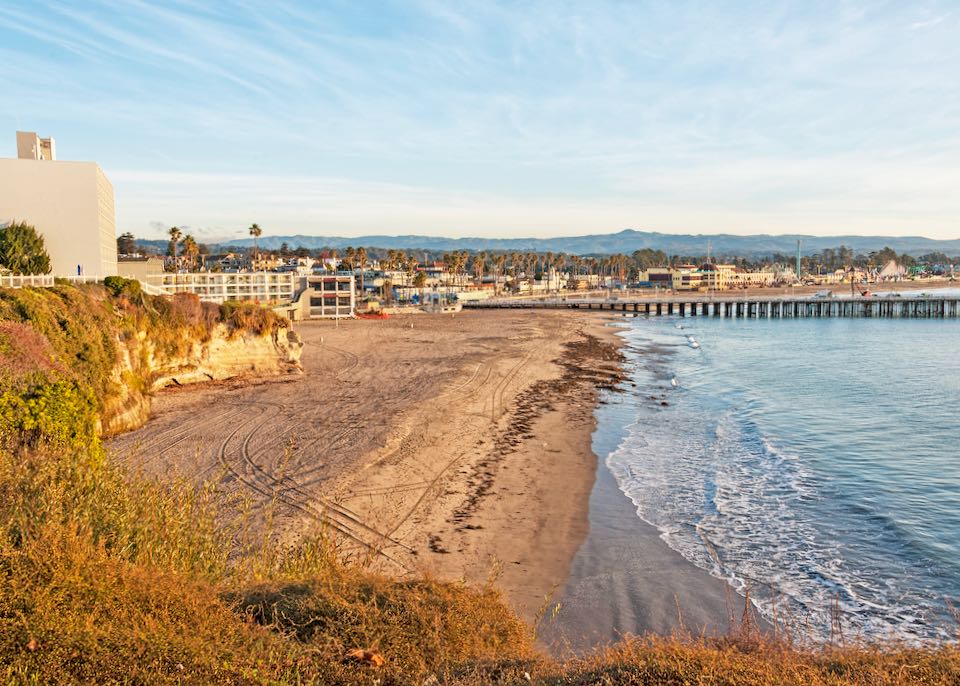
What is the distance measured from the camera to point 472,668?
5906 mm

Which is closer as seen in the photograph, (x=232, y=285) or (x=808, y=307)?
(x=232, y=285)

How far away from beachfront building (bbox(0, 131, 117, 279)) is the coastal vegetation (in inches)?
1459

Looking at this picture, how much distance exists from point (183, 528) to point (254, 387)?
894 inches

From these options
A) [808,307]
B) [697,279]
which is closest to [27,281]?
[808,307]

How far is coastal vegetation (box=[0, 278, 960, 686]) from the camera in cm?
507

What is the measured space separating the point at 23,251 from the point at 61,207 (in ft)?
19.3

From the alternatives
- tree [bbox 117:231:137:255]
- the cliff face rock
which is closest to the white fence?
the cliff face rock

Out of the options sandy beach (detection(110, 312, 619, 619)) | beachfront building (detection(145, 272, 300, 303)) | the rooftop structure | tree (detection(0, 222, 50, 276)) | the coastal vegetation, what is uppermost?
the rooftop structure

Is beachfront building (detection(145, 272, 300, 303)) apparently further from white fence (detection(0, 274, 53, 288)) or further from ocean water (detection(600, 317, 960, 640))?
ocean water (detection(600, 317, 960, 640))

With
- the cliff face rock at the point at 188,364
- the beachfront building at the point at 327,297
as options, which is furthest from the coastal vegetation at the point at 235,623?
the beachfront building at the point at 327,297

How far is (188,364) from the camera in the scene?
29531 millimetres

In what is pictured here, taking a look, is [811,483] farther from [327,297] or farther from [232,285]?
[327,297]

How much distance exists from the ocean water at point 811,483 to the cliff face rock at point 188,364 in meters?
14.6

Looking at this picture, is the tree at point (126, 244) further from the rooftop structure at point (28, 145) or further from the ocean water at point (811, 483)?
the ocean water at point (811, 483)
